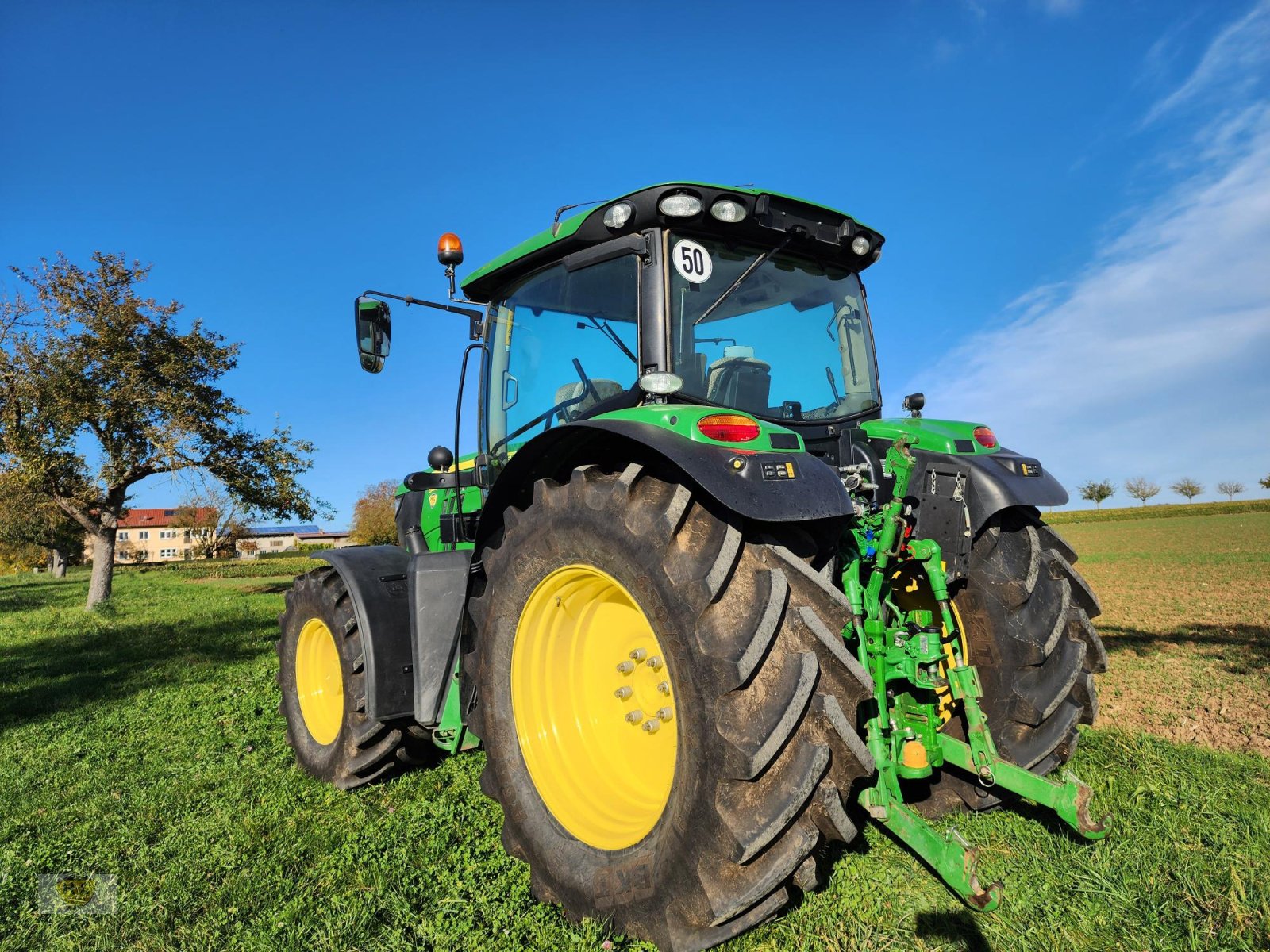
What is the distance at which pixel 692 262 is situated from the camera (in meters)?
2.88

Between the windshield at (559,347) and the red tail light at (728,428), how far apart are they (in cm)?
67

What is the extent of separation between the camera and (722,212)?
280cm

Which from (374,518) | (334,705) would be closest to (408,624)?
(334,705)

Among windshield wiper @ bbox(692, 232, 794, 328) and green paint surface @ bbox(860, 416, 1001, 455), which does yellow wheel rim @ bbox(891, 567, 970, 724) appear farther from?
windshield wiper @ bbox(692, 232, 794, 328)

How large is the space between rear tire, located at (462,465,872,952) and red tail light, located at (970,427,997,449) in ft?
5.15

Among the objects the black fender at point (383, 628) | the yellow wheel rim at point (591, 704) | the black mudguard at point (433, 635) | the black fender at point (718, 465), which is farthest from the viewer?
the black fender at point (383, 628)

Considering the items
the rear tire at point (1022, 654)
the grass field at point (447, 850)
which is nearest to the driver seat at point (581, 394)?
the rear tire at point (1022, 654)

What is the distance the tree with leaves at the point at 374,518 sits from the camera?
42312 millimetres

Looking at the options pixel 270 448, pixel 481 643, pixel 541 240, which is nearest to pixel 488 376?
pixel 541 240

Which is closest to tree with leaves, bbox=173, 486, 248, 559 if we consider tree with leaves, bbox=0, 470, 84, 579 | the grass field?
tree with leaves, bbox=0, 470, 84, 579

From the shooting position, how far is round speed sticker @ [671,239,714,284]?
9.36 feet

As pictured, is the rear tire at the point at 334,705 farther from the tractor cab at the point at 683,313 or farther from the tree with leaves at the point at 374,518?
the tree with leaves at the point at 374,518

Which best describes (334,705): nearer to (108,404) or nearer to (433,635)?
(433,635)

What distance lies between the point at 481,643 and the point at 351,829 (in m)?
1.29
